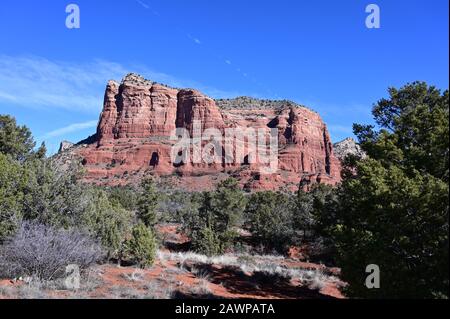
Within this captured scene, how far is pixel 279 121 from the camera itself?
5482 inches

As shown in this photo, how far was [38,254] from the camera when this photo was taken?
12047 millimetres

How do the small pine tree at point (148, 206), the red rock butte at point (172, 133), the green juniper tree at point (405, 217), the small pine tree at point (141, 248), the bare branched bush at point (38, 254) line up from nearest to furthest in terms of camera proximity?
1. the green juniper tree at point (405, 217)
2. the bare branched bush at point (38, 254)
3. the small pine tree at point (141, 248)
4. the small pine tree at point (148, 206)
5. the red rock butte at point (172, 133)

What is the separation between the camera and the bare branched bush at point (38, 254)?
474 inches

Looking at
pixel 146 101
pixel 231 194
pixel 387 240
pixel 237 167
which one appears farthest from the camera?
pixel 146 101

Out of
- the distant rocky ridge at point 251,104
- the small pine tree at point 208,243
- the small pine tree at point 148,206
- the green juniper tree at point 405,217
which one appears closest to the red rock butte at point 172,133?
the distant rocky ridge at point 251,104

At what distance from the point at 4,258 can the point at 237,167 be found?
103 m

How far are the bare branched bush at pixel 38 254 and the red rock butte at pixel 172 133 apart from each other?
9514 centimetres

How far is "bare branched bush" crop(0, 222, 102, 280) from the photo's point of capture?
1205 centimetres

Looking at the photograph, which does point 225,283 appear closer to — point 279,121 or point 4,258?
point 4,258

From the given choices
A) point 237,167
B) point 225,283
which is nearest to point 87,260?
point 225,283

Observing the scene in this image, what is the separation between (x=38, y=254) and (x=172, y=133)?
404ft

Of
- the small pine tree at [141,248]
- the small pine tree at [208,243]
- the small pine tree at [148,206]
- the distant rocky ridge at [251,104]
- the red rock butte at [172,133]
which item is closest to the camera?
the small pine tree at [141,248]

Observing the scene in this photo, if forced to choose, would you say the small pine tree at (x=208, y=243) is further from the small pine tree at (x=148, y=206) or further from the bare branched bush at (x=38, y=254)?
the bare branched bush at (x=38, y=254)

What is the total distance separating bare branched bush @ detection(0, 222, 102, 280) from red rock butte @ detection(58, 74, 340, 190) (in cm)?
9514
